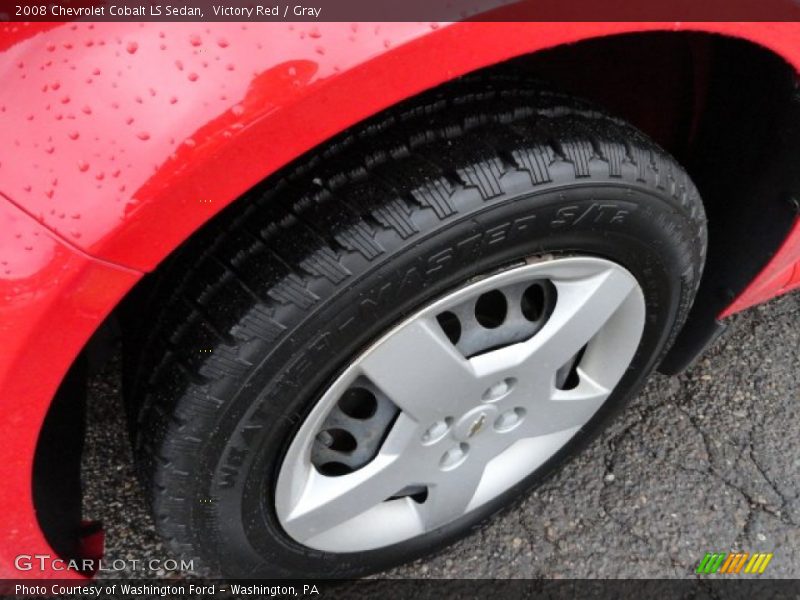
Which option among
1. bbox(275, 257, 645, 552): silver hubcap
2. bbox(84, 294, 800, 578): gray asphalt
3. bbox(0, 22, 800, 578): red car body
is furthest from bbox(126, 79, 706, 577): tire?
bbox(84, 294, 800, 578): gray asphalt

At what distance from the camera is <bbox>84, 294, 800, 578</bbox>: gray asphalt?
1.73m

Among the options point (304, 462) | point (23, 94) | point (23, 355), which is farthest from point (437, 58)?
point (304, 462)

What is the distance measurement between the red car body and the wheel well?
372 mm

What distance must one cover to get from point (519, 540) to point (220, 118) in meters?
1.26

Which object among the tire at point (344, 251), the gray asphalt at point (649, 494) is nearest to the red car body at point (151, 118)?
the tire at point (344, 251)

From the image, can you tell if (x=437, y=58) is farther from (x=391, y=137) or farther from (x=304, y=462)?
(x=304, y=462)

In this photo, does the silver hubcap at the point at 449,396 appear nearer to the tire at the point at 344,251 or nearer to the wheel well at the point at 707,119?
the tire at the point at 344,251

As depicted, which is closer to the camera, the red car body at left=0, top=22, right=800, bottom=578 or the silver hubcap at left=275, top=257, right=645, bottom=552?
the red car body at left=0, top=22, right=800, bottom=578

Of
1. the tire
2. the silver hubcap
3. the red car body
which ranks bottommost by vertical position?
the silver hubcap

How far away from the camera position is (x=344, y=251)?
104cm

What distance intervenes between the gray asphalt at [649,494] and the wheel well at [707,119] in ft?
1.07

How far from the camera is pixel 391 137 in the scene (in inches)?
43.9

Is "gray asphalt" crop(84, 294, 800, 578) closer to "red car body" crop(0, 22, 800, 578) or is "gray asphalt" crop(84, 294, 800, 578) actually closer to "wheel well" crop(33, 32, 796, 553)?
"wheel well" crop(33, 32, 796, 553)

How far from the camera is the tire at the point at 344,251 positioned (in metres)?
1.06
